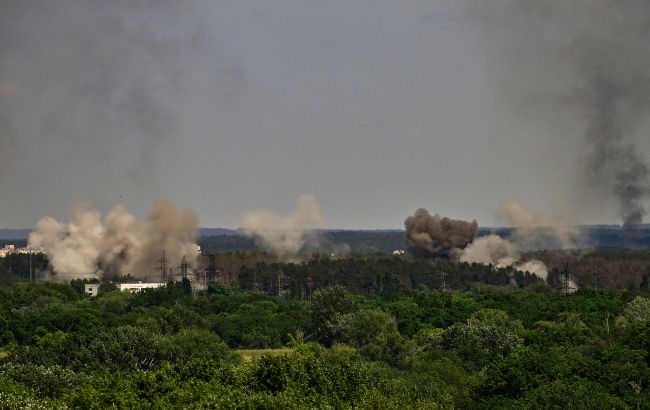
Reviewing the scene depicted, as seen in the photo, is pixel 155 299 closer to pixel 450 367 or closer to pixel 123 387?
pixel 450 367

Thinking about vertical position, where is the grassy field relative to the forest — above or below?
below

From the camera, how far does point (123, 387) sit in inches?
2557

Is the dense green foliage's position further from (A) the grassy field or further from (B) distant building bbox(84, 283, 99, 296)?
(B) distant building bbox(84, 283, 99, 296)

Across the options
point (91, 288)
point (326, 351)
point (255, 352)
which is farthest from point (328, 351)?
point (91, 288)

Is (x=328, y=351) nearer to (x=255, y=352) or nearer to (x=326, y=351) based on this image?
(x=326, y=351)

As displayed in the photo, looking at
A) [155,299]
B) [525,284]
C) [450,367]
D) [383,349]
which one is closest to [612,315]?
[383,349]

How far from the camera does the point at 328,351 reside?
103m

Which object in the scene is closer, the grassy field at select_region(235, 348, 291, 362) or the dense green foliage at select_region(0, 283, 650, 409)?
the dense green foliage at select_region(0, 283, 650, 409)

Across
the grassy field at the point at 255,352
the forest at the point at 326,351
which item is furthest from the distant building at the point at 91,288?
the grassy field at the point at 255,352

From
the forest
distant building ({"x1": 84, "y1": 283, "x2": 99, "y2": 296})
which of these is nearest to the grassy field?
the forest

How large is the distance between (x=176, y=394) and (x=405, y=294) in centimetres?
10965

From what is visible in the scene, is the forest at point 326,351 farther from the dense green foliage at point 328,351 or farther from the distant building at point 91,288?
the distant building at point 91,288

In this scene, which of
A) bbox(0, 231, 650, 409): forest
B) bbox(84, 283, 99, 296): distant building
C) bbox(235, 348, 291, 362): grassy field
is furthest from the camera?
bbox(84, 283, 99, 296): distant building

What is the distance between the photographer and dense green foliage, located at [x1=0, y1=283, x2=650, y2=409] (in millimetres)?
67688
